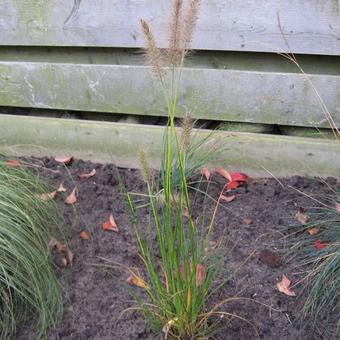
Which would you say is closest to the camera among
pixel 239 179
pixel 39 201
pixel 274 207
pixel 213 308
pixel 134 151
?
pixel 213 308

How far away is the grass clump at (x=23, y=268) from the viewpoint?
1963 mm

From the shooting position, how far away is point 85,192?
2662 millimetres

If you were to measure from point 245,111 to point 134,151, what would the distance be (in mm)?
659

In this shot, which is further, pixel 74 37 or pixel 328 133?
pixel 74 37

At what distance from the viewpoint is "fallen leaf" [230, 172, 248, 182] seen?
8.72ft

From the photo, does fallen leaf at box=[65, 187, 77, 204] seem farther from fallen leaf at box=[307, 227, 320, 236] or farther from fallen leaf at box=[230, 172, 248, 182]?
fallen leaf at box=[307, 227, 320, 236]

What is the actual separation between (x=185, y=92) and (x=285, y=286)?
3.99ft

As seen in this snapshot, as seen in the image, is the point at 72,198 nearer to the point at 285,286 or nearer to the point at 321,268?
the point at 285,286

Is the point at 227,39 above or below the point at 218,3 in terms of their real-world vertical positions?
below

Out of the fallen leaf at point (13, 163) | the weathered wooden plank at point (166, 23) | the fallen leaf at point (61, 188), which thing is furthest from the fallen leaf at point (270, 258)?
the fallen leaf at point (13, 163)

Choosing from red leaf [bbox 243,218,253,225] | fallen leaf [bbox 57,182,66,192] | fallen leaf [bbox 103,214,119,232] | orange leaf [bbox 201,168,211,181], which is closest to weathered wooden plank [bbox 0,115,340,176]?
orange leaf [bbox 201,168,211,181]

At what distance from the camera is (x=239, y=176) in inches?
105

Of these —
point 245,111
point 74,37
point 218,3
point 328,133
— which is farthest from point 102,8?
point 328,133

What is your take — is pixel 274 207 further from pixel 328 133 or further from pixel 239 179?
pixel 328 133
